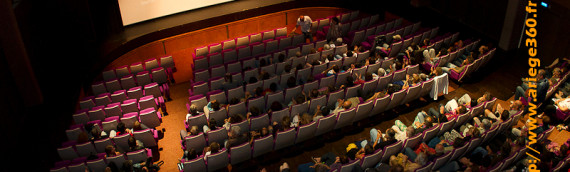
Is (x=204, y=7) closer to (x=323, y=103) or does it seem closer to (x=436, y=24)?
(x=323, y=103)

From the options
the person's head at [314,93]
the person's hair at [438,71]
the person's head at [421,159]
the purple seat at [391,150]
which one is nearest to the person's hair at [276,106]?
the person's head at [314,93]

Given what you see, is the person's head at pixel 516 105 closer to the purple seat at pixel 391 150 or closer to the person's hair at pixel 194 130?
the purple seat at pixel 391 150

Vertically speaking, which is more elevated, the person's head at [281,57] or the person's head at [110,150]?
the person's head at [281,57]

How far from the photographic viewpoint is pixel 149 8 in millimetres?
10867

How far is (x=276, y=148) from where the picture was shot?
715 centimetres

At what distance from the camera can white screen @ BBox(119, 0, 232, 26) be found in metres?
10.6

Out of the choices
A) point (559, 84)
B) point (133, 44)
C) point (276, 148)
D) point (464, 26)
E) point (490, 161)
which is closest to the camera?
point (490, 161)

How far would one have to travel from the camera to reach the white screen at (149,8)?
10.6 meters

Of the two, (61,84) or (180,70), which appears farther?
(180,70)

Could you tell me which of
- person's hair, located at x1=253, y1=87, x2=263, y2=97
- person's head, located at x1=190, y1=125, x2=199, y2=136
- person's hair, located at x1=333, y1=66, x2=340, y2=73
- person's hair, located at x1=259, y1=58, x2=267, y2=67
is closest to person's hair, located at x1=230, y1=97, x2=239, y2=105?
person's hair, located at x1=253, y1=87, x2=263, y2=97

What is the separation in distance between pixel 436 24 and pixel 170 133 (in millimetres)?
7863

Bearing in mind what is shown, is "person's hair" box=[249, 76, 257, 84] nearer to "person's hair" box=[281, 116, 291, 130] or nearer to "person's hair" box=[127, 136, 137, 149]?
"person's hair" box=[281, 116, 291, 130]

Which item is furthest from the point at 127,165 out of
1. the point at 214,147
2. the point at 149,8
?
the point at 149,8

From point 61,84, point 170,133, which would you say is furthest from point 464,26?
point 61,84
